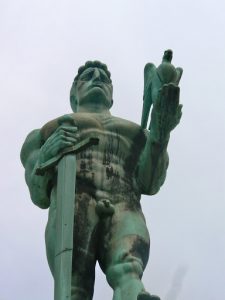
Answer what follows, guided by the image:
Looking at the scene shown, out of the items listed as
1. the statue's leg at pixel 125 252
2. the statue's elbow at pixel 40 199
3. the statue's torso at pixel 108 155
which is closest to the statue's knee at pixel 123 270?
the statue's leg at pixel 125 252

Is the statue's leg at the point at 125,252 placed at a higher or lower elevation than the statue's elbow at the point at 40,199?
lower

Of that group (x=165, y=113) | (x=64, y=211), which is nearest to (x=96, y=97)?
(x=165, y=113)

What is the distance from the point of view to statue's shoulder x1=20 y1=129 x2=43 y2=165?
10898 mm

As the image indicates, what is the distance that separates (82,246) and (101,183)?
2.58ft

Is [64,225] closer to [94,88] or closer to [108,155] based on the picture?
[108,155]

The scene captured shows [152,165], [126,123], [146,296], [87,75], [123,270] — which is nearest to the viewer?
[146,296]

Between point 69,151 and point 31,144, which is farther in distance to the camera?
point 31,144

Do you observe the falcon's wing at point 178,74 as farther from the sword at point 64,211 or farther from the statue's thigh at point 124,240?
the statue's thigh at point 124,240

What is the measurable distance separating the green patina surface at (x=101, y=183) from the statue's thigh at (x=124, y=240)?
0.03 ft

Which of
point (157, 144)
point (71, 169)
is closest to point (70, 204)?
point (71, 169)

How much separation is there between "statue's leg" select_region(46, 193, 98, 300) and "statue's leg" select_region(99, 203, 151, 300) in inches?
5.6

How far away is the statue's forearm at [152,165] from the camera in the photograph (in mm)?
10469

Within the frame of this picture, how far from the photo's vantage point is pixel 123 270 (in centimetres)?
947

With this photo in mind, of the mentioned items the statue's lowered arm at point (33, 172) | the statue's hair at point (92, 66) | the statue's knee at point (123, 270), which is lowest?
the statue's knee at point (123, 270)
